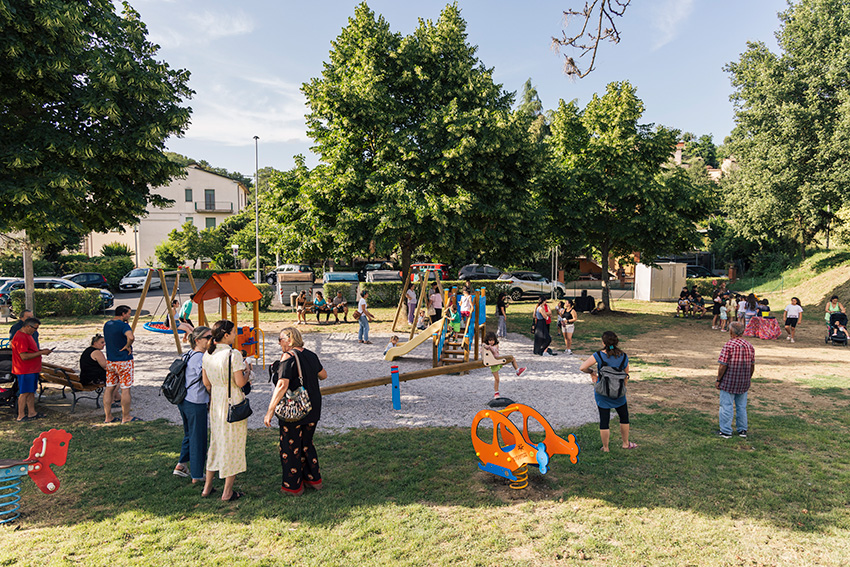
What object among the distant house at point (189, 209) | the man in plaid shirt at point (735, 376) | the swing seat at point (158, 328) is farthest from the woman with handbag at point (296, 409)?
the distant house at point (189, 209)

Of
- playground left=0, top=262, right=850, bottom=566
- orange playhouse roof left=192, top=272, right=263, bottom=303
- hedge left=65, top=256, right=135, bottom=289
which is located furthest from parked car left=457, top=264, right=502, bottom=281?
hedge left=65, top=256, right=135, bottom=289

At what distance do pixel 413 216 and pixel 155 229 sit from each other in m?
46.9

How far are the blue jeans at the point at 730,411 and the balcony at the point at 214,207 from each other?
192 feet

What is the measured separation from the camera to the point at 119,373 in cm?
800

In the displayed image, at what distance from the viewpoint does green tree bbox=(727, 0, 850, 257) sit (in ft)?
87.1

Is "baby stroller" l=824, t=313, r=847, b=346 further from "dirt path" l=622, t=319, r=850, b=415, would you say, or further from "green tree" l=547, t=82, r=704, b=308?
"green tree" l=547, t=82, r=704, b=308

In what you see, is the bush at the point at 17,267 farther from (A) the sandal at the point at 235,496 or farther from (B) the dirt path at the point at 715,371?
(B) the dirt path at the point at 715,371

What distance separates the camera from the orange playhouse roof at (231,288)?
446 inches

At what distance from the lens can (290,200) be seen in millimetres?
18594

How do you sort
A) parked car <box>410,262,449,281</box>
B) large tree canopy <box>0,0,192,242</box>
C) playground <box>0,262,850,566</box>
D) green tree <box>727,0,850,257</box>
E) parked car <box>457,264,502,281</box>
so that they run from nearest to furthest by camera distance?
playground <box>0,262,850,566</box>
large tree canopy <box>0,0,192,242</box>
parked car <box>410,262,449,281</box>
green tree <box>727,0,850,257</box>
parked car <box>457,264,502,281</box>

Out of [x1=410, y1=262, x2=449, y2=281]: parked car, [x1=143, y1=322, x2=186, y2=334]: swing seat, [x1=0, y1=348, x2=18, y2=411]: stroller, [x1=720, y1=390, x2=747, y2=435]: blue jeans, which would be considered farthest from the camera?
[x1=410, y1=262, x2=449, y2=281]: parked car

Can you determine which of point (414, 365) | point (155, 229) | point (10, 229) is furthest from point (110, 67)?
point (155, 229)

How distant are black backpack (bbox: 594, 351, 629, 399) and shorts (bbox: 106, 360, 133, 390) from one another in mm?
7117

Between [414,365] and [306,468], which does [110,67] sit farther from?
[414,365]
